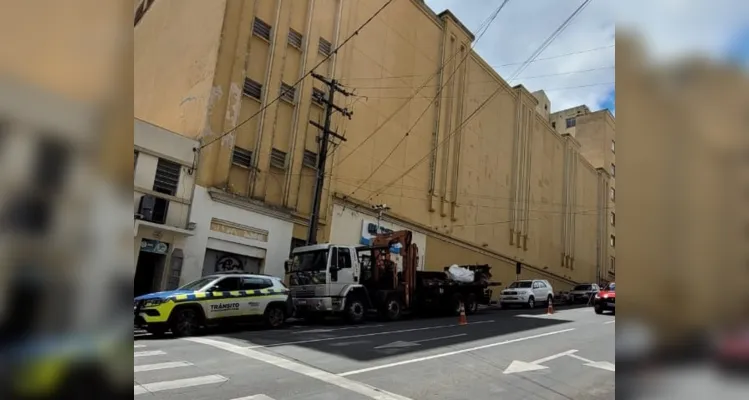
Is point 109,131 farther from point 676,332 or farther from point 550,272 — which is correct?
point 550,272

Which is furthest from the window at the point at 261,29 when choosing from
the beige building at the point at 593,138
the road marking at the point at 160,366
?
the beige building at the point at 593,138

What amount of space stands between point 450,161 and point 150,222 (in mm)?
20400

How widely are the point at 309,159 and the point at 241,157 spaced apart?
3.74 metres

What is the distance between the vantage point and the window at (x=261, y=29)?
73.5ft

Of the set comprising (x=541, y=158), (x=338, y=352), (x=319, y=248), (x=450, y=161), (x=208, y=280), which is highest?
(x=541, y=158)

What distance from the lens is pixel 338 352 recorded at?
10.1 m

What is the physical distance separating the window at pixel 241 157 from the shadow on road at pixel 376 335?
7725mm

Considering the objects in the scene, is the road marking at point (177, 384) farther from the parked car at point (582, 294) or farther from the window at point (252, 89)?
the parked car at point (582, 294)

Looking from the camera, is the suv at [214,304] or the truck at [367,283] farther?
the truck at [367,283]

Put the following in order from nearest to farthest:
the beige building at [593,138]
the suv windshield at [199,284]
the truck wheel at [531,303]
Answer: the suv windshield at [199,284]
the truck wheel at [531,303]
the beige building at [593,138]

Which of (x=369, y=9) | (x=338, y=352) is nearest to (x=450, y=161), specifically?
(x=369, y=9)

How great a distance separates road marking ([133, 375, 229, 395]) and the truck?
879 centimetres

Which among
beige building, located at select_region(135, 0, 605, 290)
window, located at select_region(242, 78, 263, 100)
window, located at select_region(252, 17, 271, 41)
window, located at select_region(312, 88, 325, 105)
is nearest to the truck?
beige building, located at select_region(135, 0, 605, 290)

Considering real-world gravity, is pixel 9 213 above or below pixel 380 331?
above
